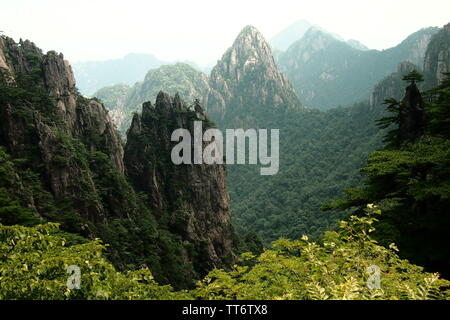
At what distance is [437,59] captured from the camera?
134875 mm

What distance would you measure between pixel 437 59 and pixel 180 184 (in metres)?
131

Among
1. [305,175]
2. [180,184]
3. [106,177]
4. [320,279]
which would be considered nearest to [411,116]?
[320,279]

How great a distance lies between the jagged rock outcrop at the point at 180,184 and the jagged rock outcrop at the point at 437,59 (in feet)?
336

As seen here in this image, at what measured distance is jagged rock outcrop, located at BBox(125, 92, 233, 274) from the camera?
136 ft

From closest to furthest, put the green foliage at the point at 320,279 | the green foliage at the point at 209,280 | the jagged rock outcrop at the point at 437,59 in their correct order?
1. the green foliage at the point at 209,280
2. the green foliage at the point at 320,279
3. the jagged rock outcrop at the point at 437,59

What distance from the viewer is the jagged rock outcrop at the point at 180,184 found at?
136ft

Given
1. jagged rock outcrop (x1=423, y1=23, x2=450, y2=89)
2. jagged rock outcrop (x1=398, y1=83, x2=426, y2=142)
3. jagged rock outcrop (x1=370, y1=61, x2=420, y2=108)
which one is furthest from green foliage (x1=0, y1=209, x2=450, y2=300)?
jagged rock outcrop (x1=370, y1=61, x2=420, y2=108)

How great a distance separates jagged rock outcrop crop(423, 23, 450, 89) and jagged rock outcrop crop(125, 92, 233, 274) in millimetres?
102565

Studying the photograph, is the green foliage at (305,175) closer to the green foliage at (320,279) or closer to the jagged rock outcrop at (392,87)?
the jagged rock outcrop at (392,87)

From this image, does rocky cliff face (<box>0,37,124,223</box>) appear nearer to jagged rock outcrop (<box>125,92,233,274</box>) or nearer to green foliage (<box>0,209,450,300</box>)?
jagged rock outcrop (<box>125,92,233,274</box>)

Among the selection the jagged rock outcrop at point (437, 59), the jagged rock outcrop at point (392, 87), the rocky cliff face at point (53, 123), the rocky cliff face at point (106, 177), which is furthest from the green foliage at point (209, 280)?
the jagged rock outcrop at point (392, 87)

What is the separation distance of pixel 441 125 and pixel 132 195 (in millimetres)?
27443
